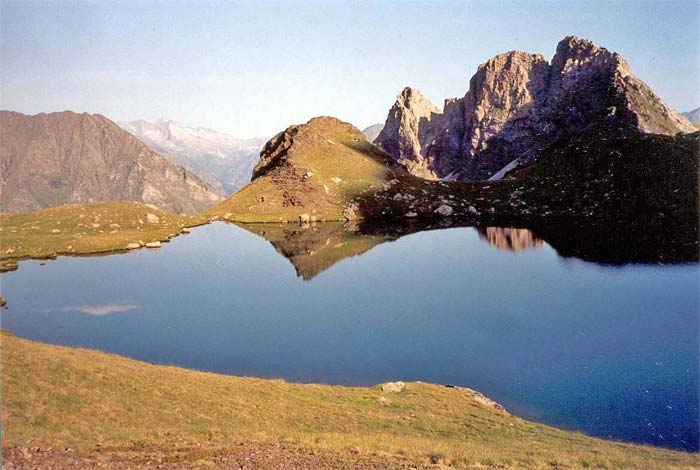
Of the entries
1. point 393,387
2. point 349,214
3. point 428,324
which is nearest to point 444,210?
point 349,214

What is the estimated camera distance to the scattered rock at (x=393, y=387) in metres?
40.6

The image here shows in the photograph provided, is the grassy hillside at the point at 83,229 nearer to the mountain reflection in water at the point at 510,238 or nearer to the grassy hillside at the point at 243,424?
the grassy hillside at the point at 243,424

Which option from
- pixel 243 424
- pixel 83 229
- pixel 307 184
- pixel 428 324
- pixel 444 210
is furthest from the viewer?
pixel 307 184

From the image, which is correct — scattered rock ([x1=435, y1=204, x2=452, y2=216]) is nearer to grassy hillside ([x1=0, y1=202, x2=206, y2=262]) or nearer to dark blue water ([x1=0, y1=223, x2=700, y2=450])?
dark blue water ([x1=0, y1=223, x2=700, y2=450])

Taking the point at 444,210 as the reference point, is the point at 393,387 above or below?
below

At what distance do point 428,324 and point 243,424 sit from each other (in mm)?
32009

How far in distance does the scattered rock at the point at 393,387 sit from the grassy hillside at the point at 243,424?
2.68ft

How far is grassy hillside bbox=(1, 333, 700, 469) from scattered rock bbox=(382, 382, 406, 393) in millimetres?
816

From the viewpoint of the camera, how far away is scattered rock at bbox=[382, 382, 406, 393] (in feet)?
133

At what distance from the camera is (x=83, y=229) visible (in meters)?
123

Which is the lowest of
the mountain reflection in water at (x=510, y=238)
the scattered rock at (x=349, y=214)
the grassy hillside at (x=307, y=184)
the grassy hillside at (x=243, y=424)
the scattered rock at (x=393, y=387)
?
the scattered rock at (x=393, y=387)

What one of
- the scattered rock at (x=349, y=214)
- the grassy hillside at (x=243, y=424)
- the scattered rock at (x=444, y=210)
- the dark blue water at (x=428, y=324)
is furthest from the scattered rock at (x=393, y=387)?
the scattered rock at (x=444, y=210)

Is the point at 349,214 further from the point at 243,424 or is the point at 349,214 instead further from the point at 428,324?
the point at 243,424

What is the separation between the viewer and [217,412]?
32.0 m
